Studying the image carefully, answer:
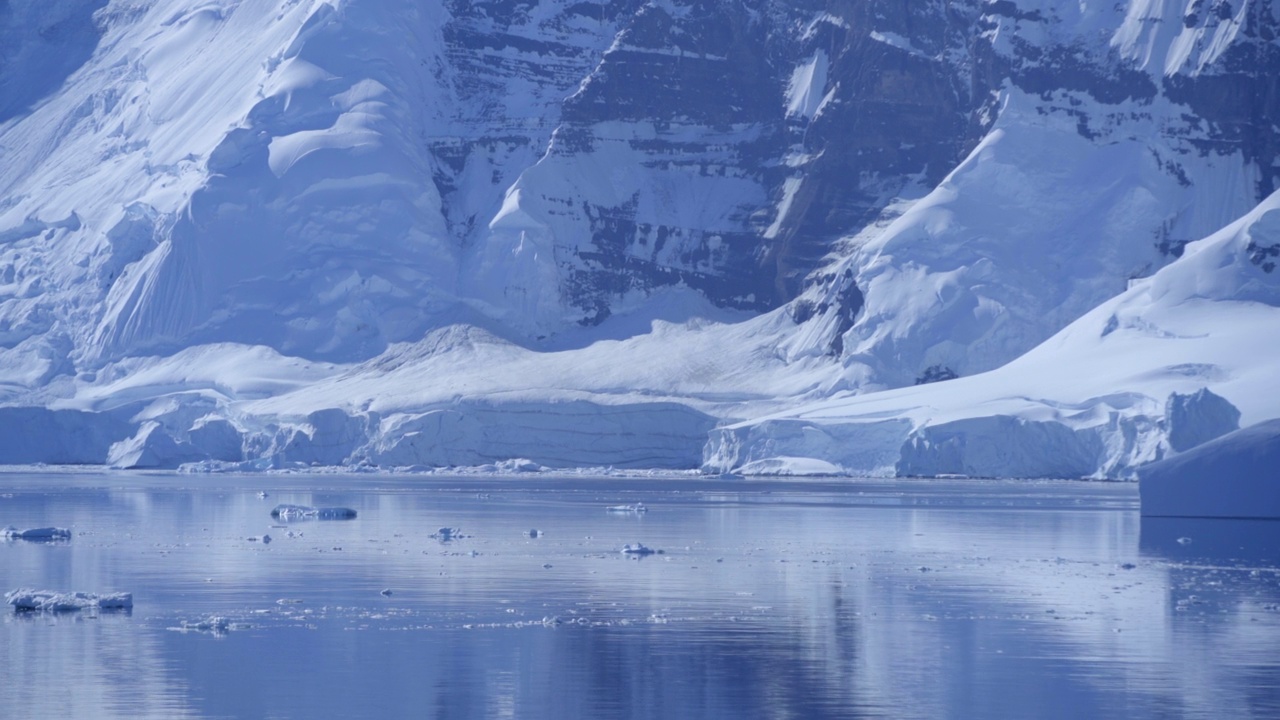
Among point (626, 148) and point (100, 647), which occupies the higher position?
point (626, 148)

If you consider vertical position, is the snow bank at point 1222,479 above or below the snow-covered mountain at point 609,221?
below

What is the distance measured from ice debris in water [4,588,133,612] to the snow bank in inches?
993

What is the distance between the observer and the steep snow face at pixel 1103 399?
64.6 m

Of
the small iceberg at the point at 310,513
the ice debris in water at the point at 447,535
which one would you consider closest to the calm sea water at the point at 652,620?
the ice debris in water at the point at 447,535

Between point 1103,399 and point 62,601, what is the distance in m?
47.3

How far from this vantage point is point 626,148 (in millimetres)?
109438

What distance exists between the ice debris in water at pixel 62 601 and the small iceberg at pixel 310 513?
20.5 metres

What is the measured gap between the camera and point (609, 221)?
354ft

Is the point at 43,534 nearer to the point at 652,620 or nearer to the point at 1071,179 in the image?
the point at 652,620

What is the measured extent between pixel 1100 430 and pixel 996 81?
35.3 meters

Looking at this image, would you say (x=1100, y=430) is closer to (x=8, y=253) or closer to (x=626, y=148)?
(x=626, y=148)

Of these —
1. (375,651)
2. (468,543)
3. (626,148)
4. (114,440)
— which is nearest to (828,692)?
(375,651)


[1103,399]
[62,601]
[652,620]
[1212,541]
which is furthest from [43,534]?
[1103,399]

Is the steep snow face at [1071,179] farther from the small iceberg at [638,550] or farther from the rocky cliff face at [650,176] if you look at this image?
the small iceberg at [638,550]
